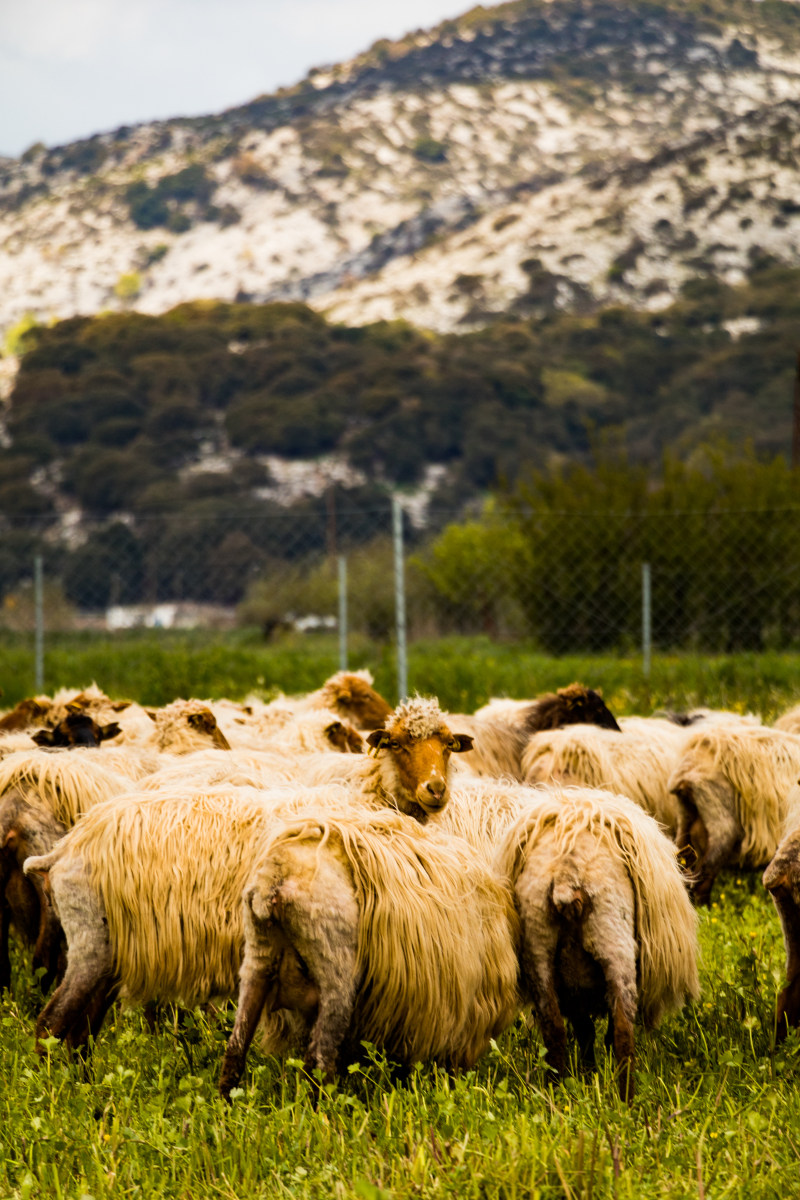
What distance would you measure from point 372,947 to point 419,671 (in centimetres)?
842

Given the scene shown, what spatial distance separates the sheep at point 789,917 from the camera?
414cm

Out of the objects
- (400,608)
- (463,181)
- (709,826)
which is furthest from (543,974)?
(463,181)

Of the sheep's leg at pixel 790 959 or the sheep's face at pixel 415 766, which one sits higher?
the sheep's face at pixel 415 766

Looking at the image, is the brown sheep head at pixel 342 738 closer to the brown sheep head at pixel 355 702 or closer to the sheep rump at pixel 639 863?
the brown sheep head at pixel 355 702

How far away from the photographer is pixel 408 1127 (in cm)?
317

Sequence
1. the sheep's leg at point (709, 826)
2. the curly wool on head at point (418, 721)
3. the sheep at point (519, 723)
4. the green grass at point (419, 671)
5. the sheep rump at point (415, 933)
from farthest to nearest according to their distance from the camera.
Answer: the green grass at point (419, 671)
the sheep at point (519, 723)
the sheep's leg at point (709, 826)
the curly wool on head at point (418, 721)
the sheep rump at point (415, 933)

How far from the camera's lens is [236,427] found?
242 feet

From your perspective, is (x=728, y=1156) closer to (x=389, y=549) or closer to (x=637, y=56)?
(x=389, y=549)

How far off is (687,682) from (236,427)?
6471 centimetres

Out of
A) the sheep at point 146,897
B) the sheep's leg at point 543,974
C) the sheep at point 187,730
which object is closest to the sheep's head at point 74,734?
the sheep at point 187,730

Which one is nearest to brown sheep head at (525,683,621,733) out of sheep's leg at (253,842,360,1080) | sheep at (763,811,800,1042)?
sheep at (763,811,800,1042)

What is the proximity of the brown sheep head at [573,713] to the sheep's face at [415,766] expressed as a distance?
275 cm

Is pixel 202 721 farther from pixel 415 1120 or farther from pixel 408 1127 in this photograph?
pixel 408 1127

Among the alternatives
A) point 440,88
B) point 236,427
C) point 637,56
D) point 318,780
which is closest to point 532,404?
point 236,427
